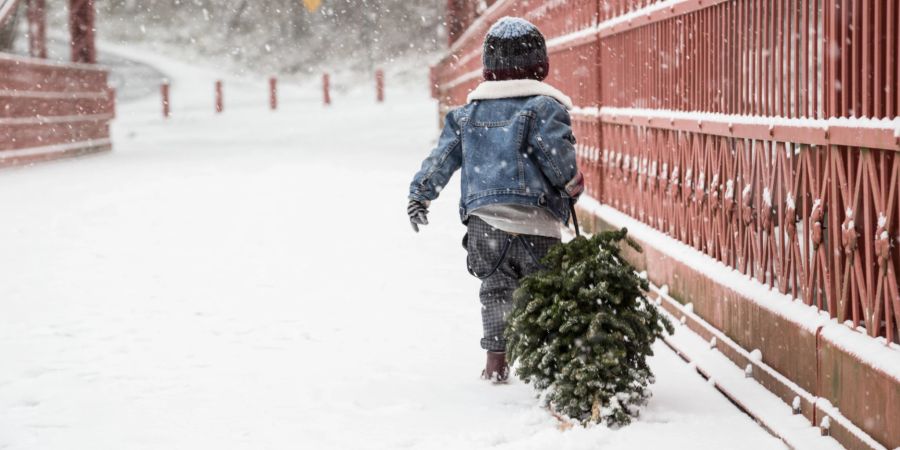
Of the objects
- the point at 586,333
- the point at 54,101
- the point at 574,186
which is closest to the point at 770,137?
the point at 574,186

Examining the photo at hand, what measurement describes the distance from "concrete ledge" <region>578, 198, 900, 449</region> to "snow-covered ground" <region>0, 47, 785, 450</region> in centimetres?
22

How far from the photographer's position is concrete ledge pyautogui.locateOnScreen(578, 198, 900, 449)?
3545 mm

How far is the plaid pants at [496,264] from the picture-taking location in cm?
498

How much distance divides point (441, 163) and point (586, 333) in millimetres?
1077

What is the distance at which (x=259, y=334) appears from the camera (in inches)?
244

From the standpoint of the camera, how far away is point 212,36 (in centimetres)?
5331

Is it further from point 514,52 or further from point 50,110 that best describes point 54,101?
point 514,52

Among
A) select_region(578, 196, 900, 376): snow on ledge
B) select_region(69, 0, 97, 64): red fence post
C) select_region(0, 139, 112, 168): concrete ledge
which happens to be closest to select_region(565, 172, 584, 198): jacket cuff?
select_region(578, 196, 900, 376): snow on ledge

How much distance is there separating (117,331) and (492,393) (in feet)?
7.52

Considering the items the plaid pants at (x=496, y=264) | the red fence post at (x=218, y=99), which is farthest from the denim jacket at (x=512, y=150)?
the red fence post at (x=218, y=99)

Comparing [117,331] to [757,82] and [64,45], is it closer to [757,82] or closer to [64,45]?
[757,82]

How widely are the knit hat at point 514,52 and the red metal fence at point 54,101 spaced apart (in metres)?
12.7

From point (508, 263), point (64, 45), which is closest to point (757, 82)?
point (508, 263)

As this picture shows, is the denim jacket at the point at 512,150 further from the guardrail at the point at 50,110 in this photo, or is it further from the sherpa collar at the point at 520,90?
the guardrail at the point at 50,110
